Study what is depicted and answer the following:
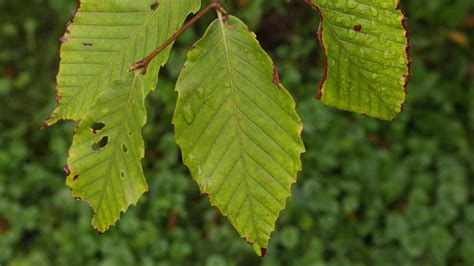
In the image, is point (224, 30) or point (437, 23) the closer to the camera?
point (224, 30)

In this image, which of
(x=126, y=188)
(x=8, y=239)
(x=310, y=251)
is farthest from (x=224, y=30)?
(x=8, y=239)

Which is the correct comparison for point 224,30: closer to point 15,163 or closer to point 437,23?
point 15,163

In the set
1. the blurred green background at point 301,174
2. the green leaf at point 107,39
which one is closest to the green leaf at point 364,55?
the green leaf at point 107,39

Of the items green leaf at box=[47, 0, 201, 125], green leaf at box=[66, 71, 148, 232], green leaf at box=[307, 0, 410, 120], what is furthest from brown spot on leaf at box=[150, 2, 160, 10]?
green leaf at box=[307, 0, 410, 120]

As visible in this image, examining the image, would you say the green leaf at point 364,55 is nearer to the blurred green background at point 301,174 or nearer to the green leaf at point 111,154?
the green leaf at point 111,154

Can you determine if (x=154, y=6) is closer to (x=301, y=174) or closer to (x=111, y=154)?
(x=111, y=154)

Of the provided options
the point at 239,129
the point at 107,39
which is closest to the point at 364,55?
the point at 239,129
